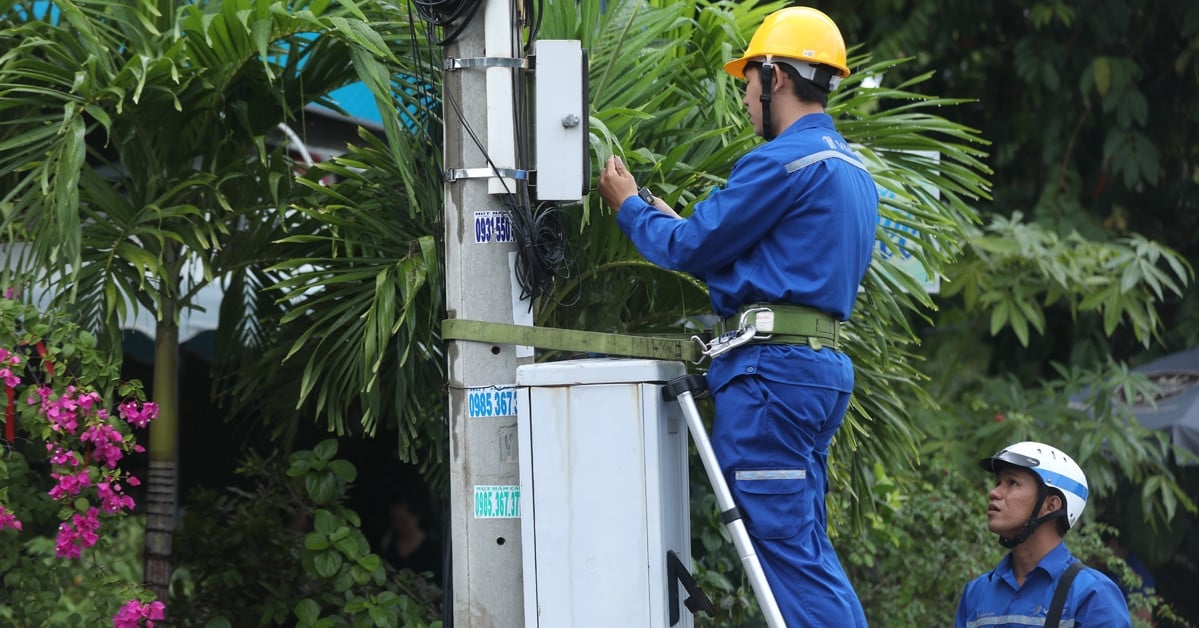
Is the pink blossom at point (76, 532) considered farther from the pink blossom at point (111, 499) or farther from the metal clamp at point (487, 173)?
the metal clamp at point (487, 173)

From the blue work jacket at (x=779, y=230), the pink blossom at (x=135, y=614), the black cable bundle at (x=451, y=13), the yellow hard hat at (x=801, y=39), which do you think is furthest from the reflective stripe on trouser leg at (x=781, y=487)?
the pink blossom at (x=135, y=614)

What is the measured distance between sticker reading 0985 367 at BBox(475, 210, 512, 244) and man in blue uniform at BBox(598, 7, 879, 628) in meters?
0.33

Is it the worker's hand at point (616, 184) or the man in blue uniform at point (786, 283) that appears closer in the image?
the man in blue uniform at point (786, 283)

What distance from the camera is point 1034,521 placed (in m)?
4.30

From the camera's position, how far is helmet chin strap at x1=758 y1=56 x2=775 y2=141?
157 inches

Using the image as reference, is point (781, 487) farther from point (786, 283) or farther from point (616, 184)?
point (616, 184)

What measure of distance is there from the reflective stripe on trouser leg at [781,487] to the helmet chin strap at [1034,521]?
756 millimetres

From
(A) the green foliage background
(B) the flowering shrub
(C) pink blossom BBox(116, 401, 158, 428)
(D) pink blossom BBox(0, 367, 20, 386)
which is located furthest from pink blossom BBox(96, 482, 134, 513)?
(A) the green foliage background

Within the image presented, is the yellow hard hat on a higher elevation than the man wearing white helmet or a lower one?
higher

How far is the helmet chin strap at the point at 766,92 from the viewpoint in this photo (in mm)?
4000

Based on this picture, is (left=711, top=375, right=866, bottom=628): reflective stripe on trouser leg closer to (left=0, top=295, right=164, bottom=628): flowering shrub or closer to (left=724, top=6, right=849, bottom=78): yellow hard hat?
(left=724, top=6, right=849, bottom=78): yellow hard hat

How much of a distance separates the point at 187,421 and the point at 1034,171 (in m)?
6.30

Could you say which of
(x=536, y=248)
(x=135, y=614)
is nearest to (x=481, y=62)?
(x=536, y=248)

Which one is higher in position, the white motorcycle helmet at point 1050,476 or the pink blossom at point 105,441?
the pink blossom at point 105,441
